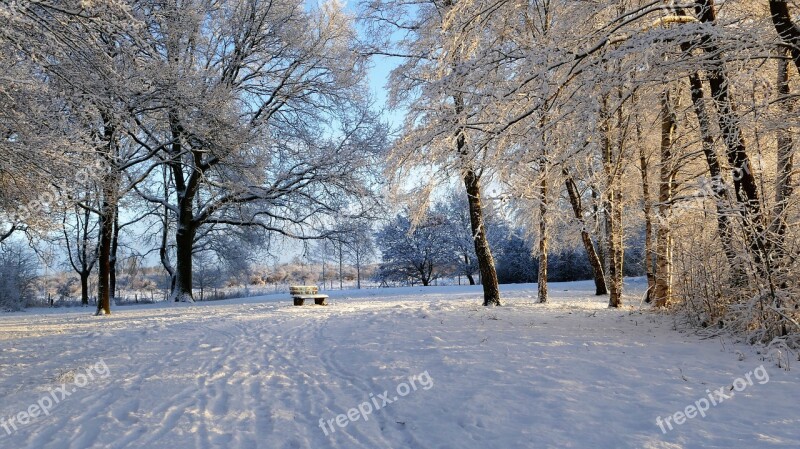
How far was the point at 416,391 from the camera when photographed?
4.80m

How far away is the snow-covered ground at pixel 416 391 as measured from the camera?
354cm

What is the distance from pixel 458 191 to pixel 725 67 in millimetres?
5934

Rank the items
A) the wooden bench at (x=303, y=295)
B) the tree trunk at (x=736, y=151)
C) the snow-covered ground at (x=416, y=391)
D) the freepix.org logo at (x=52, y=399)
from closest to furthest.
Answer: the snow-covered ground at (x=416, y=391) < the freepix.org logo at (x=52, y=399) < the tree trunk at (x=736, y=151) < the wooden bench at (x=303, y=295)

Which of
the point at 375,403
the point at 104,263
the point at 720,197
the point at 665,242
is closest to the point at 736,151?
the point at 720,197

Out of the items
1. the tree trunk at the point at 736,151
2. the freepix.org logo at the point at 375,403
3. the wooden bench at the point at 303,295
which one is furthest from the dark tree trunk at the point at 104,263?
the tree trunk at the point at 736,151

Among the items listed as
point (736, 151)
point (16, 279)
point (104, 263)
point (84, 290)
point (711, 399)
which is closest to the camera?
point (711, 399)

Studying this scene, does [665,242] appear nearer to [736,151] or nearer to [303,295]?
[736,151]

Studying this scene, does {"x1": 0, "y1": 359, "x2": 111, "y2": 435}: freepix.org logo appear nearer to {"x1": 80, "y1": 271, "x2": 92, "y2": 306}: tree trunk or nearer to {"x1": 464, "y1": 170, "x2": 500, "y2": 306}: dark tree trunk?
{"x1": 464, "y1": 170, "x2": 500, "y2": 306}: dark tree trunk

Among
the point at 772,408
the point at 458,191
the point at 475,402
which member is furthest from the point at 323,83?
the point at 772,408

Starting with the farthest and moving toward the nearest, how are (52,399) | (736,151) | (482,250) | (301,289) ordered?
(301,289)
(482,250)
(736,151)
(52,399)

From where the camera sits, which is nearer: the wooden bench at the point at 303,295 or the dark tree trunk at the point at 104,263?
the dark tree trunk at the point at 104,263

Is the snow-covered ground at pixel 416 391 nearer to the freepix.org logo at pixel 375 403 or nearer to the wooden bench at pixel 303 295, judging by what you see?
the freepix.org logo at pixel 375 403

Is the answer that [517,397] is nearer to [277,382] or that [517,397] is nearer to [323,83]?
[277,382]

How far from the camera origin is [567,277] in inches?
1485
